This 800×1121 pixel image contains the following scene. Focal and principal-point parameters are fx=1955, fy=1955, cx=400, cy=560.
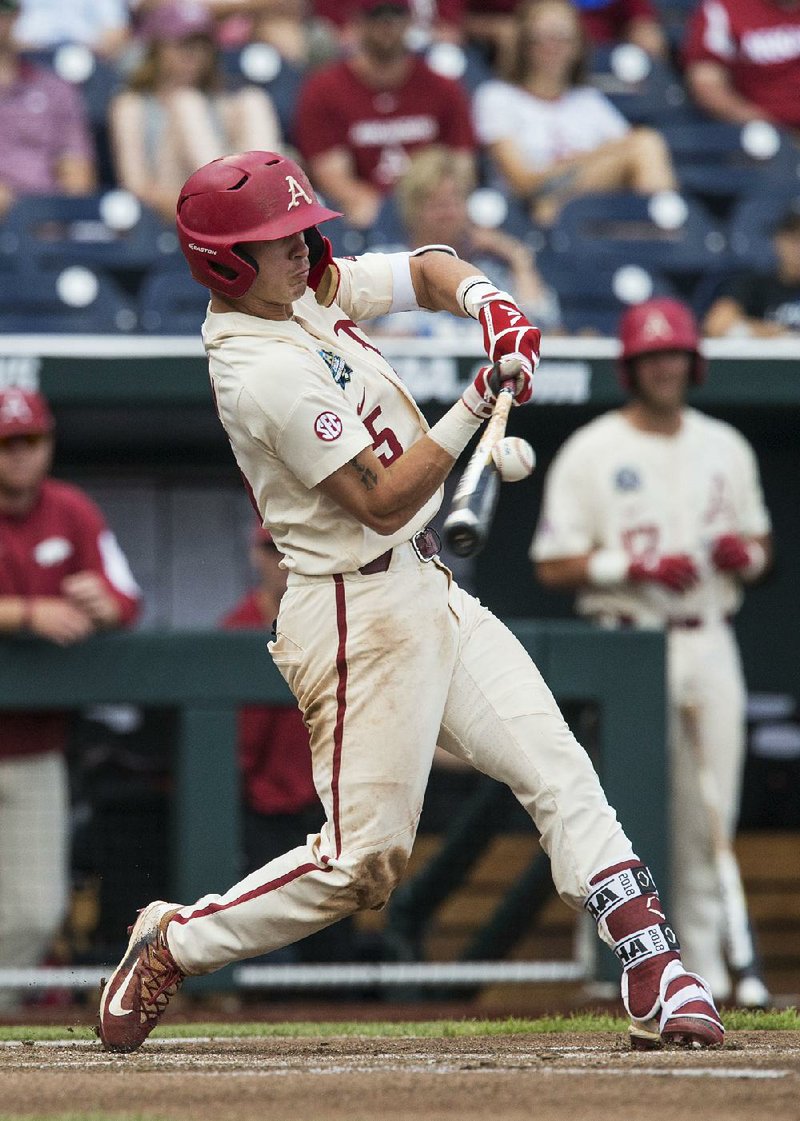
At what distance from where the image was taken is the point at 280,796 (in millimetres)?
5953

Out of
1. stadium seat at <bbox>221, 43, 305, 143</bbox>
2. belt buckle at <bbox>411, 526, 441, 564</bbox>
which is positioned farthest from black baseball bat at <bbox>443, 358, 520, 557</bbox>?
stadium seat at <bbox>221, 43, 305, 143</bbox>

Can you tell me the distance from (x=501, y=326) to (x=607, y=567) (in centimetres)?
256

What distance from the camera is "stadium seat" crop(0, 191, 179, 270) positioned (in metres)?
7.32

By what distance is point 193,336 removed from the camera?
7195mm

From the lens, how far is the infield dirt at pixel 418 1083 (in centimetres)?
307

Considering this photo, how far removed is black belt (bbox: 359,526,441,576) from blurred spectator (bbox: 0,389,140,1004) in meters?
2.19

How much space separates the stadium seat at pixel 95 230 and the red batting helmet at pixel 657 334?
6.17 feet

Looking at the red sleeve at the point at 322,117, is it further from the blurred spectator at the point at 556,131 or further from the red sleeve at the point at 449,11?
the red sleeve at the point at 449,11

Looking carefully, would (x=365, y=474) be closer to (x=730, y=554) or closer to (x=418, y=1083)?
(x=418, y=1083)

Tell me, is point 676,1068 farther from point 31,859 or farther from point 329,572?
point 31,859

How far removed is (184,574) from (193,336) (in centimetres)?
118

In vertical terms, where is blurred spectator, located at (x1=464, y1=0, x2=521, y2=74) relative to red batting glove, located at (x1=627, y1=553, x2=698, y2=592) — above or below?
above

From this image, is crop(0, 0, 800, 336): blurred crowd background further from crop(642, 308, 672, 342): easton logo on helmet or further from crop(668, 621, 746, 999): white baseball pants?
crop(668, 621, 746, 999): white baseball pants

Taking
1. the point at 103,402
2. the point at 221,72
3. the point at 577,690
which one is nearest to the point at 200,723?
the point at 577,690
